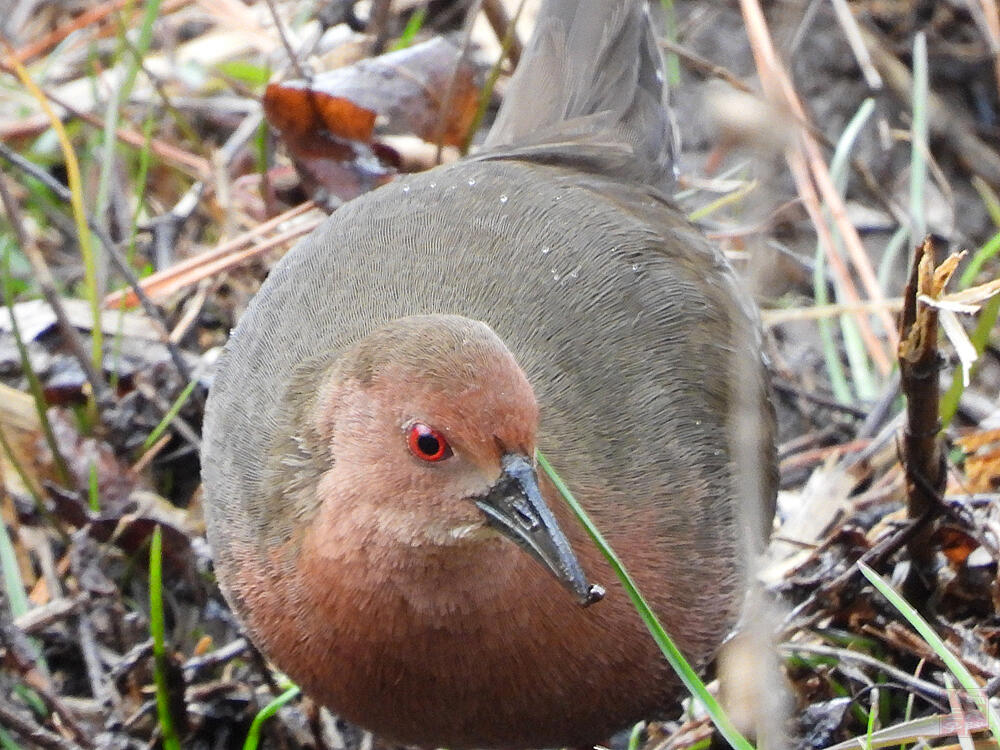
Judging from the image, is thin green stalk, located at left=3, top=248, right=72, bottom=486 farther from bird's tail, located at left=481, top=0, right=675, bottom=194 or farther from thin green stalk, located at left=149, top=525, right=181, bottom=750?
bird's tail, located at left=481, top=0, right=675, bottom=194

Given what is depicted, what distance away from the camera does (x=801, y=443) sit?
427 cm

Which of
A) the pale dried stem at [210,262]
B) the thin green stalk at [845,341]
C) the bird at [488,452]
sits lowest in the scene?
the thin green stalk at [845,341]

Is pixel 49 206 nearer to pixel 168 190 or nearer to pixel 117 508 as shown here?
pixel 168 190

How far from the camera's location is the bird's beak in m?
2.42

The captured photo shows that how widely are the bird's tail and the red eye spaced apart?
151 cm

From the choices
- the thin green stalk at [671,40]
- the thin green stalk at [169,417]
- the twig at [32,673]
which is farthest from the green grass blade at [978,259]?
the twig at [32,673]

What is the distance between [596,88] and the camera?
399 centimetres

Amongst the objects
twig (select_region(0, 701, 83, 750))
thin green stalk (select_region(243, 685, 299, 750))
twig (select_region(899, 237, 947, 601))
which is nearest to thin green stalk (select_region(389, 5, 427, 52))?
thin green stalk (select_region(243, 685, 299, 750))

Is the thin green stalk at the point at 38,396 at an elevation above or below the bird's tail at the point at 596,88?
below

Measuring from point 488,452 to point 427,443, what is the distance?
113mm

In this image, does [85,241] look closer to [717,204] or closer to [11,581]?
[11,581]

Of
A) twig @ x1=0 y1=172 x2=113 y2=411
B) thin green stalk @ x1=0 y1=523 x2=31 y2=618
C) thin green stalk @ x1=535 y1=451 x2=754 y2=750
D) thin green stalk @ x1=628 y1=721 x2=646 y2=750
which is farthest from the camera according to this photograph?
twig @ x1=0 y1=172 x2=113 y2=411

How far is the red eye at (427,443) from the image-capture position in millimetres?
2503

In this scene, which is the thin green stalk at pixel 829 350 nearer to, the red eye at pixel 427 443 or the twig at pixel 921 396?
the twig at pixel 921 396
